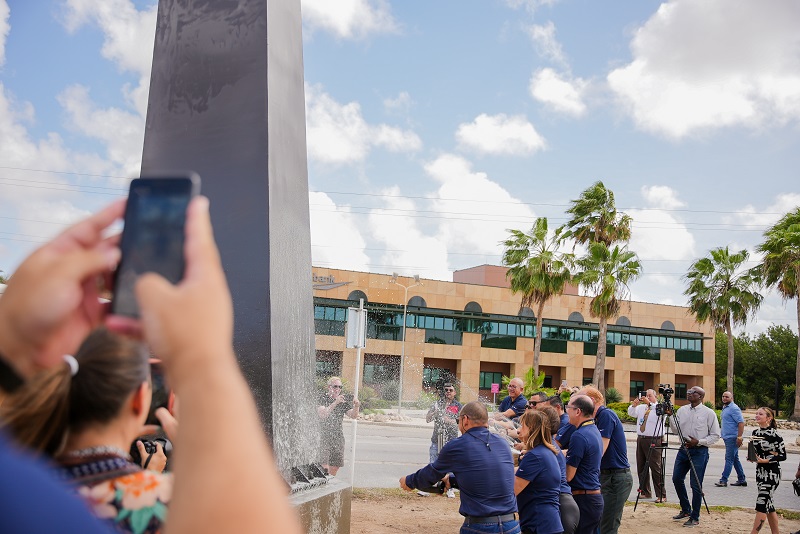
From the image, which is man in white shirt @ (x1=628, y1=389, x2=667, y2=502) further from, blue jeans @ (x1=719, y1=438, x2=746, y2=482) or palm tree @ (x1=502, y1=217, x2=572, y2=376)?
palm tree @ (x1=502, y1=217, x2=572, y2=376)

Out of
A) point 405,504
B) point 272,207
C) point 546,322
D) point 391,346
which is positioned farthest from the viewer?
point 546,322

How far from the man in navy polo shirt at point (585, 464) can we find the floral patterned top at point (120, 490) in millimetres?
5830

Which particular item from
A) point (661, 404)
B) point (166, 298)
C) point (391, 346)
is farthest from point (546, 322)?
point (166, 298)

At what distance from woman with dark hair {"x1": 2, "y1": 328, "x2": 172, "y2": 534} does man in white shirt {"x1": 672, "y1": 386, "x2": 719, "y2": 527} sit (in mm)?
10032

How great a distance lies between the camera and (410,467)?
14273 mm

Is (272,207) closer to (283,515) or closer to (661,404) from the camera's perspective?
(283,515)

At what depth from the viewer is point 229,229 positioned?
13.8 feet

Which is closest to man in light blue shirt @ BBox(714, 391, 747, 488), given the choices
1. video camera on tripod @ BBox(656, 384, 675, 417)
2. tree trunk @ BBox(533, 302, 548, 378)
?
video camera on tripod @ BBox(656, 384, 675, 417)

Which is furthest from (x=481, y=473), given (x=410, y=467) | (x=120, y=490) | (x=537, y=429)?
(x=410, y=467)

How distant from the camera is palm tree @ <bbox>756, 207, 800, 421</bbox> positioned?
32.1 metres

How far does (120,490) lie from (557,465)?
16.1 feet

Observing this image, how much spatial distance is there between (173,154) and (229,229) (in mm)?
622

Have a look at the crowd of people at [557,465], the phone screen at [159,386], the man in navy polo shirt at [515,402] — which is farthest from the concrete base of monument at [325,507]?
the man in navy polo shirt at [515,402]

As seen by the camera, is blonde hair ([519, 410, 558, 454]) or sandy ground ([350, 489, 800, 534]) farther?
sandy ground ([350, 489, 800, 534])
